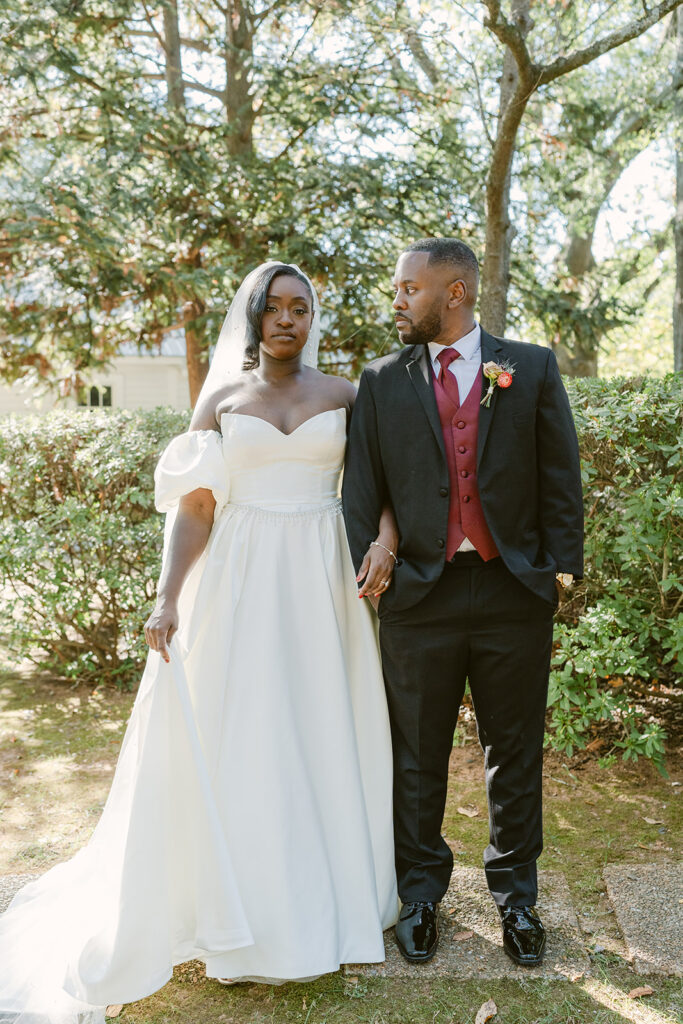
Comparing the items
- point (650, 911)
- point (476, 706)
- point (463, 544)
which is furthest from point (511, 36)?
point (650, 911)

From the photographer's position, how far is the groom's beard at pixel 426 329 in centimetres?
288

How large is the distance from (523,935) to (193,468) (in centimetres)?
198

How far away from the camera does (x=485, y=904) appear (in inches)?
Result: 130

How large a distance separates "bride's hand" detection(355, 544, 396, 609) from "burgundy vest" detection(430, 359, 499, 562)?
0.21 m

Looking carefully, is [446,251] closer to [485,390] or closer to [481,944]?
[485,390]

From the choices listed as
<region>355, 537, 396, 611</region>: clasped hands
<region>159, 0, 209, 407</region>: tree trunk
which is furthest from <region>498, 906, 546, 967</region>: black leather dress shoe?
<region>159, 0, 209, 407</region>: tree trunk

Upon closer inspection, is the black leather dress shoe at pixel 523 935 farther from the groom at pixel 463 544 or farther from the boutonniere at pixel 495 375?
the boutonniere at pixel 495 375

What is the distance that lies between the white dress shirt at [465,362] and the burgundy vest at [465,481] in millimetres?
38

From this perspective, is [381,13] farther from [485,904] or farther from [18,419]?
[485,904]

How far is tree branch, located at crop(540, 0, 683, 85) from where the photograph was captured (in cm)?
420

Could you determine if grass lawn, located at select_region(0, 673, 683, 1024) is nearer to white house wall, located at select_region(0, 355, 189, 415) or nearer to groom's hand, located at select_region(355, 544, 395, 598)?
groom's hand, located at select_region(355, 544, 395, 598)

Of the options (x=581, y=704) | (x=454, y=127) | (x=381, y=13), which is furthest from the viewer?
(x=454, y=127)

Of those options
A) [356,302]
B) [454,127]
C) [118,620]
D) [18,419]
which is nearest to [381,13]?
[454,127]

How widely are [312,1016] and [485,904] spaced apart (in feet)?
3.01
